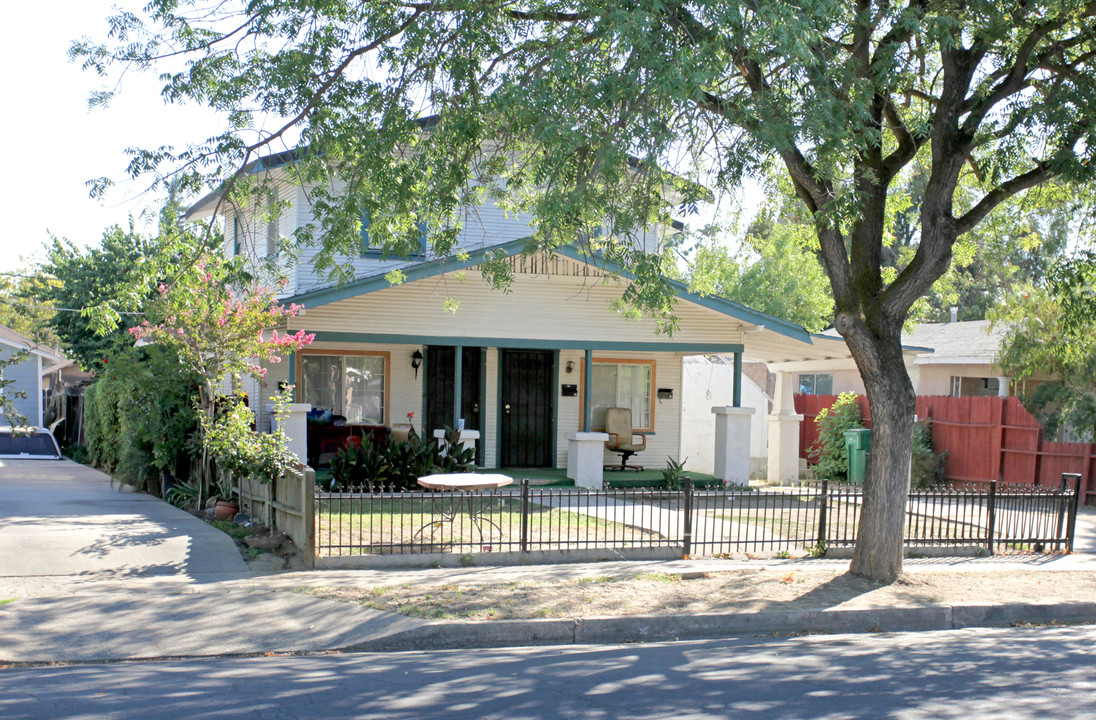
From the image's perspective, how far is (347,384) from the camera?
18141mm

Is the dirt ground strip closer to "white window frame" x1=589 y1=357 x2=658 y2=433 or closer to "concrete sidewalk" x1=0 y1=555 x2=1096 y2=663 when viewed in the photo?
"concrete sidewalk" x1=0 y1=555 x2=1096 y2=663

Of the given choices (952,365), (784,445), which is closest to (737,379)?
(784,445)

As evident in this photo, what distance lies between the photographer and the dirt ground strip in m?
8.39

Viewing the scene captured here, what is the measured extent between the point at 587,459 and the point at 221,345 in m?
6.55

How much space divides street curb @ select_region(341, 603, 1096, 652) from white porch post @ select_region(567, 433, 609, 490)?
811 cm

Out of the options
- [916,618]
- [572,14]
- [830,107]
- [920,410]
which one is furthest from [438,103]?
[920,410]

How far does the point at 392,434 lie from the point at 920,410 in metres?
11.4

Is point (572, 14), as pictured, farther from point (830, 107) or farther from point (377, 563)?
point (377, 563)

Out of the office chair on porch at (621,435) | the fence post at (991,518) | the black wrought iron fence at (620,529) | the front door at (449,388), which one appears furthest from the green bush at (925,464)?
the front door at (449,388)

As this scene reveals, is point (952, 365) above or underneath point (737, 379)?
above

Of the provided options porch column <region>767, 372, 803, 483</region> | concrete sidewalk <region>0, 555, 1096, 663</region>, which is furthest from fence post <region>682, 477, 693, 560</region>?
porch column <region>767, 372, 803, 483</region>

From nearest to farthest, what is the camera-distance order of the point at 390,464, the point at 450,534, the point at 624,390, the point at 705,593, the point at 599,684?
the point at 599,684 → the point at 705,593 → the point at 450,534 → the point at 390,464 → the point at 624,390

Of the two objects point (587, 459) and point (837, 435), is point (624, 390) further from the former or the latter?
point (837, 435)

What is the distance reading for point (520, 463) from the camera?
1894cm
